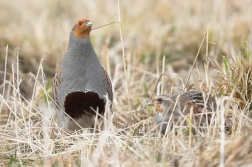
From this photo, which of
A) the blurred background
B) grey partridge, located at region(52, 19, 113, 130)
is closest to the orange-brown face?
grey partridge, located at region(52, 19, 113, 130)

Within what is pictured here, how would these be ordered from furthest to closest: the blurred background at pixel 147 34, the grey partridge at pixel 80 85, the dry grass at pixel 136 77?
the blurred background at pixel 147 34, the grey partridge at pixel 80 85, the dry grass at pixel 136 77

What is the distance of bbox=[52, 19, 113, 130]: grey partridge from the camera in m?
4.19

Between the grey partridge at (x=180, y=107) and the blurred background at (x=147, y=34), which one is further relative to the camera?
the blurred background at (x=147, y=34)

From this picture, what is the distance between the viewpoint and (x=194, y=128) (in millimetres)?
3732

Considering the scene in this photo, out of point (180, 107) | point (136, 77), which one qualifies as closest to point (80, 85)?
point (180, 107)

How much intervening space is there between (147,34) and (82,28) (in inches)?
122

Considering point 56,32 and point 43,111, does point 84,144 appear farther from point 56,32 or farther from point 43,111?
point 56,32

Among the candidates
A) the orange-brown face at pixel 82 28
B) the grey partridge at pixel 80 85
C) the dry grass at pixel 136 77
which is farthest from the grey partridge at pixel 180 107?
the orange-brown face at pixel 82 28

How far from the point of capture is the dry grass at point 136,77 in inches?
132

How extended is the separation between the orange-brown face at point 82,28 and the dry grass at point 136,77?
1.28 feet

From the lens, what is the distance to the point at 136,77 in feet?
20.2

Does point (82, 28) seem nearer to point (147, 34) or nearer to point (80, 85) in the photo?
point (80, 85)

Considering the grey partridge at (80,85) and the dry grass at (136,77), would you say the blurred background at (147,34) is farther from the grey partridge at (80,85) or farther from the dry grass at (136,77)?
the grey partridge at (80,85)

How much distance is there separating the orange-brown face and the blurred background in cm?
142
